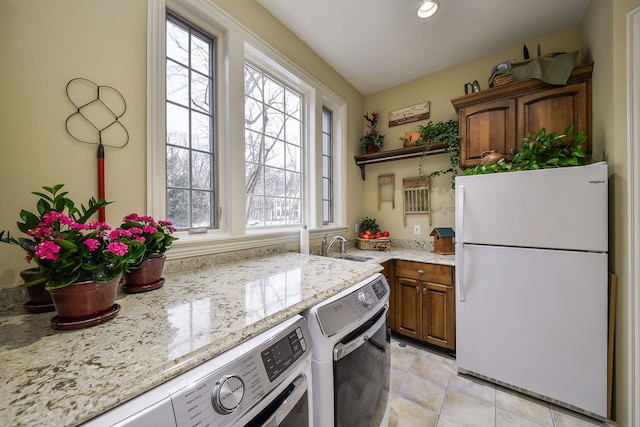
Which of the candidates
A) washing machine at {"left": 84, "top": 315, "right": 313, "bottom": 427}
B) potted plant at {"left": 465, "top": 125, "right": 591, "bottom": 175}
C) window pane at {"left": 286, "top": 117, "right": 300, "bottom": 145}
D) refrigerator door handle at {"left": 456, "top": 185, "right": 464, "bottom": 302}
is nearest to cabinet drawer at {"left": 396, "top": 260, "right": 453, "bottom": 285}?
refrigerator door handle at {"left": 456, "top": 185, "right": 464, "bottom": 302}

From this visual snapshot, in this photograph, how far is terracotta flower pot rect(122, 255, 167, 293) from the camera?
97cm

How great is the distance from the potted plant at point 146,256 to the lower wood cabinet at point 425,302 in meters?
1.91

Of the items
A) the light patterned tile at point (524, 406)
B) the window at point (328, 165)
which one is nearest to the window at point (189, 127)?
the window at point (328, 165)

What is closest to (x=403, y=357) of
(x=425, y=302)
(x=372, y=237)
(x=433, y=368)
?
(x=433, y=368)

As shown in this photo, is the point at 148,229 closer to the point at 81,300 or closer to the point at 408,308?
the point at 81,300

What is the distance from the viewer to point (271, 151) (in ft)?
6.89

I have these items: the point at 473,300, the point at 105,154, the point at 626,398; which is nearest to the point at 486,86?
the point at 473,300

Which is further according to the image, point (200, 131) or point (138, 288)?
point (200, 131)

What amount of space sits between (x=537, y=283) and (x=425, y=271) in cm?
74

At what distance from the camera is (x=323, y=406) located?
33.6 inches

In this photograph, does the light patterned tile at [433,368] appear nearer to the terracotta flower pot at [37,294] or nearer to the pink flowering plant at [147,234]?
the pink flowering plant at [147,234]

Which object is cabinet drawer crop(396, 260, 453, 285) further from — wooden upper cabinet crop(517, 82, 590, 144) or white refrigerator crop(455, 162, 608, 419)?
wooden upper cabinet crop(517, 82, 590, 144)

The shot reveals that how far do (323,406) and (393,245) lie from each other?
87.4 inches

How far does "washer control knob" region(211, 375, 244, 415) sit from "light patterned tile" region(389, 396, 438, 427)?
135 cm
